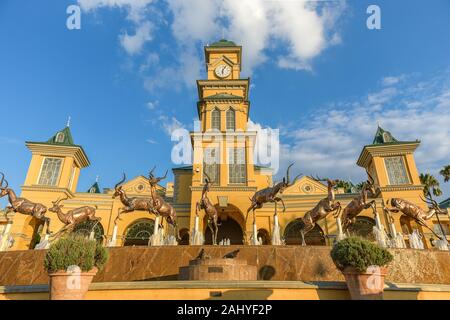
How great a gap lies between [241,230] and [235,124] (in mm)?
10954

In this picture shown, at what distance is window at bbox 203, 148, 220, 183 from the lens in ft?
82.7

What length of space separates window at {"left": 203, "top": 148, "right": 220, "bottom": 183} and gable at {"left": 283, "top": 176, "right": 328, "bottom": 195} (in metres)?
11.0

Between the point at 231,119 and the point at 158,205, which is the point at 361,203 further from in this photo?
the point at 231,119

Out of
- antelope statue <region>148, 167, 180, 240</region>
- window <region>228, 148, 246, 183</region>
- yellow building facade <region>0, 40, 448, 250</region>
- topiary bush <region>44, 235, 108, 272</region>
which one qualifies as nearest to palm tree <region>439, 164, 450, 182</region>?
yellow building facade <region>0, 40, 448, 250</region>

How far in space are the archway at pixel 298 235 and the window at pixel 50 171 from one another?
2301 cm

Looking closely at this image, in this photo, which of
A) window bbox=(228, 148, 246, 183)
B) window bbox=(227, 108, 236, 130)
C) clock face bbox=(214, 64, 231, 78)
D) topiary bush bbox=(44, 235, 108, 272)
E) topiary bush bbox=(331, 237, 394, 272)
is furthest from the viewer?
clock face bbox=(214, 64, 231, 78)

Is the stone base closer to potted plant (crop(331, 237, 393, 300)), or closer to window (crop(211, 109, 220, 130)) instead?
potted plant (crop(331, 237, 393, 300))

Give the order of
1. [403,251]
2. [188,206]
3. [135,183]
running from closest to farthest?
1. [403,251]
2. [188,206]
3. [135,183]

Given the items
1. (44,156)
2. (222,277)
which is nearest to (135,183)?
(44,156)

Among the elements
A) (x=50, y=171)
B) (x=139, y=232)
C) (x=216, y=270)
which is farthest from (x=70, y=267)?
(x=50, y=171)

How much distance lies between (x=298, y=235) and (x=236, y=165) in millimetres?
8874

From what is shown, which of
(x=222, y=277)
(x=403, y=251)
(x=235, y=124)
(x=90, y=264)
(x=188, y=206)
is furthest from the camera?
(x=235, y=124)
